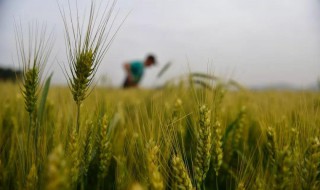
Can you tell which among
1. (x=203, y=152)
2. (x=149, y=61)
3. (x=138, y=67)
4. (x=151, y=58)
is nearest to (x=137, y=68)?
(x=138, y=67)

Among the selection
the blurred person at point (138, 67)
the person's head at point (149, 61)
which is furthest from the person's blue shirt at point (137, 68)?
the person's head at point (149, 61)

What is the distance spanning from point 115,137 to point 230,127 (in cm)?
44

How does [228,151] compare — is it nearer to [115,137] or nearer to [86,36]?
[115,137]

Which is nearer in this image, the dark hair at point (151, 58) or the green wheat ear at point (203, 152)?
the green wheat ear at point (203, 152)

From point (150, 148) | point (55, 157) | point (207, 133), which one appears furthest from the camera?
point (207, 133)

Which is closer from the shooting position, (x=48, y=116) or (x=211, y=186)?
(x=211, y=186)

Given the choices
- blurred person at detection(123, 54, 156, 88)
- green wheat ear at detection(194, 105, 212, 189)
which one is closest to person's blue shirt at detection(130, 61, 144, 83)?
blurred person at detection(123, 54, 156, 88)

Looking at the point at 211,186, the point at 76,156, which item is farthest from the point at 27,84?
the point at 211,186

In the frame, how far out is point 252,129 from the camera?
1484mm

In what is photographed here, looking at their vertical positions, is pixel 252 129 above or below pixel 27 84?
below

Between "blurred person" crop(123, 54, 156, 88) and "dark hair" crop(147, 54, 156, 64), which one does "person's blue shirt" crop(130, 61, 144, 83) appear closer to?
"blurred person" crop(123, 54, 156, 88)

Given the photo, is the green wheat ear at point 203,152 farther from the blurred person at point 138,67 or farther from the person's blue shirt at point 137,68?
the person's blue shirt at point 137,68

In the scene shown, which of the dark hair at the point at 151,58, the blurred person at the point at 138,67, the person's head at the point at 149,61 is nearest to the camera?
the blurred person at the point at 138,67

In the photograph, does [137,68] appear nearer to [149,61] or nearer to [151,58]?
[149,61]
